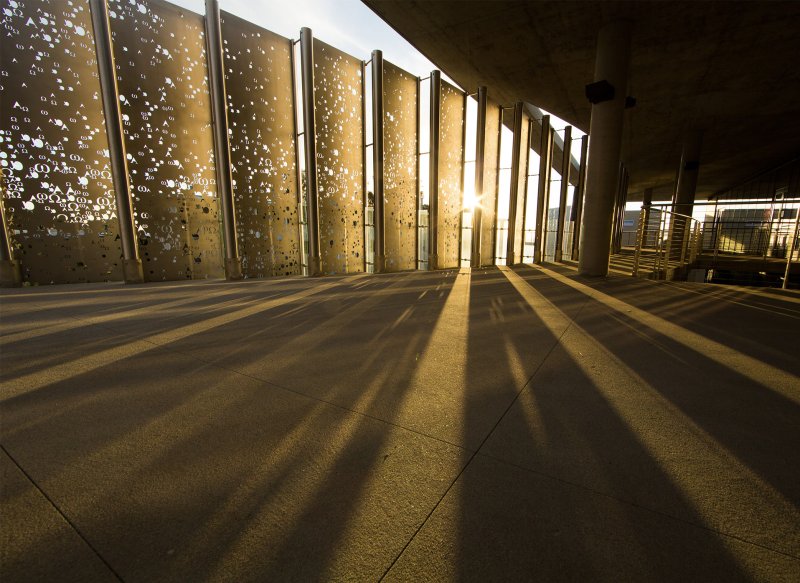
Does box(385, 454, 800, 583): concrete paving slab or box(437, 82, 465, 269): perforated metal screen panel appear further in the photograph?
box(437, 82, 465, 269): perforated metal screen panel

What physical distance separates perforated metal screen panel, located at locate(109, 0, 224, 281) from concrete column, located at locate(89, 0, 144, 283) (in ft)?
0.43

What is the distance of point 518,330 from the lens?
4.02 meters

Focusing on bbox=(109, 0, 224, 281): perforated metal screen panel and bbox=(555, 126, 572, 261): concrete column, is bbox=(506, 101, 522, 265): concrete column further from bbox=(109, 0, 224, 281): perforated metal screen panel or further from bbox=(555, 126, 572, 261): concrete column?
bbox=(109, 0, 224, 281): perforated metal screen panel

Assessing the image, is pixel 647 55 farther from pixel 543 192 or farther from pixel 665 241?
pixel 543 192

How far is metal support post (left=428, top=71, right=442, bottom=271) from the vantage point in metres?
11.5

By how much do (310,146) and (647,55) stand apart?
33.2ft

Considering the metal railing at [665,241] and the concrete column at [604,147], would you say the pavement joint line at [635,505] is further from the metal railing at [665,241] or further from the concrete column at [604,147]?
the metal railing at [665,241]

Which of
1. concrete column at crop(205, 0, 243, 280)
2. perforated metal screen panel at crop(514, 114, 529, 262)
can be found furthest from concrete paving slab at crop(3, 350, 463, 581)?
perforated metal screen panel at crop(514, 114, 529, 262)

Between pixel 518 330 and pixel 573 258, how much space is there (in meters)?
17.1

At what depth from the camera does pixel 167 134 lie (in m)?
7.73

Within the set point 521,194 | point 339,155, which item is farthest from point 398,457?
point 521,194

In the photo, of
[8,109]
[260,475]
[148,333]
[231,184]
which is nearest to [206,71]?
[231,184]

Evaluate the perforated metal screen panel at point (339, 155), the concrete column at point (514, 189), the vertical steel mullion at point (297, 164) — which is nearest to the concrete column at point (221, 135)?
the vertical steel mullion at point (297, 164)

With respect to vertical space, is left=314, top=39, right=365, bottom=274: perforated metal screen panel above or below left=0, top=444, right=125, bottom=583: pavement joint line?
above
